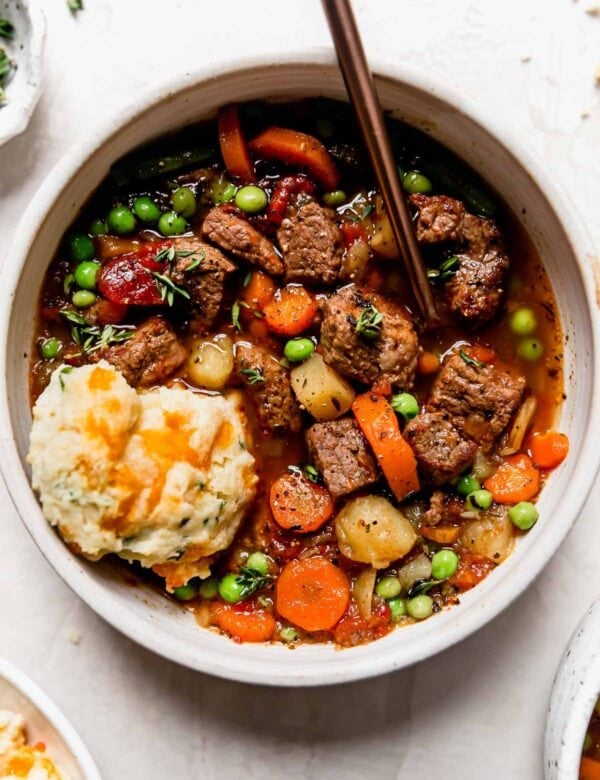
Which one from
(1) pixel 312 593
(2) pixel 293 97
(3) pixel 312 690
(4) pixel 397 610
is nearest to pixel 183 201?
(2) pixel 293 97

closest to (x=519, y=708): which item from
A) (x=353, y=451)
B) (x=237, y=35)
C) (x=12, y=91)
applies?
(x=353, y=451)

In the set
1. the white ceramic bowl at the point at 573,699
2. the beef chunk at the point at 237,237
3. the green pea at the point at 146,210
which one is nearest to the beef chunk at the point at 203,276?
the beef chunk at the point at 237,237

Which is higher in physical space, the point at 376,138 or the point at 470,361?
the point at 376,138

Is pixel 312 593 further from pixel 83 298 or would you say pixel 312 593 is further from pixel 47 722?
pixel 83 298

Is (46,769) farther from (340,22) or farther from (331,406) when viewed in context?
(340,22)

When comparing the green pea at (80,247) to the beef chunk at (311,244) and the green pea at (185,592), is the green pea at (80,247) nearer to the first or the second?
the beef chunk at (311,244)
